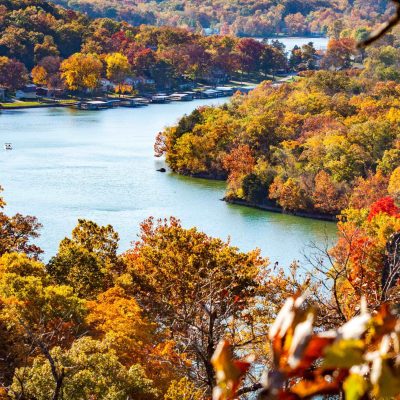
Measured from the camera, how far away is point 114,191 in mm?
23547

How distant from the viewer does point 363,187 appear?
71.5 feet

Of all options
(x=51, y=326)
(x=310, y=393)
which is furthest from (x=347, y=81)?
(x=310, y=393)

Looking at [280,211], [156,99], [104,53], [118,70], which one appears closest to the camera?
[280,211]

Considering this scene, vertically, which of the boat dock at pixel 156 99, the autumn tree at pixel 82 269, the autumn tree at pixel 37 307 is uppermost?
the autumn tree at pixel 37 307

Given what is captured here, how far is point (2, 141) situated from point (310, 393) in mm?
31011

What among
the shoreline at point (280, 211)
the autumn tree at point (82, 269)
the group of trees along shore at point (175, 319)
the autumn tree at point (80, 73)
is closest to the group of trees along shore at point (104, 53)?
the autumn tree at point (80, 73)

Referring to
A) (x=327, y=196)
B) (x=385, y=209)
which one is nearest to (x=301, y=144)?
(x=327, y=196)

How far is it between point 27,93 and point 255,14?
49.3 m

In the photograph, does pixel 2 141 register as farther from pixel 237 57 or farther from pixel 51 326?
pixel 237 57

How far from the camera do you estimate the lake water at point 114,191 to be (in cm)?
1944

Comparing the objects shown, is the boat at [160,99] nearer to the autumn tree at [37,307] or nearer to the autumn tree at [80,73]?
the autumn tree at [80,73]

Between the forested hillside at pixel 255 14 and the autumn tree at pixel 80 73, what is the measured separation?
36.4 meters

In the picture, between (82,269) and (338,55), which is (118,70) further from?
(82,269)

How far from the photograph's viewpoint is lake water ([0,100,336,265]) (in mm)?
19438
